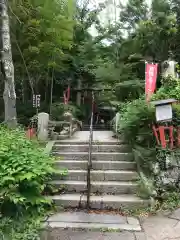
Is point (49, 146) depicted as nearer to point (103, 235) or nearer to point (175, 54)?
point (103, 235)

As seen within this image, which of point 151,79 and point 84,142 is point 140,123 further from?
A: point 151,79

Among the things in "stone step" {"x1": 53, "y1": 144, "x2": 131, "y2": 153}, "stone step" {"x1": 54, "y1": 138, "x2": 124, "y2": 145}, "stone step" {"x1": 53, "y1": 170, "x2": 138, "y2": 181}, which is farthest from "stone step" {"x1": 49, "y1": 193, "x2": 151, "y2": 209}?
"stone step" {"x1": 54, "y1": 138, "x2": 124, "y2": 145}

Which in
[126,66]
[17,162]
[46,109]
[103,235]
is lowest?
[103,235]

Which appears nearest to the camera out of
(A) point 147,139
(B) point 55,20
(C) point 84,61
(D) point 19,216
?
(D) point 19,216

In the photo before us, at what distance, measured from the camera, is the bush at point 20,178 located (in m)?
4.48

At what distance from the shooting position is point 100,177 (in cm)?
606

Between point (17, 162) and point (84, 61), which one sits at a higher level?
point (84, 61)

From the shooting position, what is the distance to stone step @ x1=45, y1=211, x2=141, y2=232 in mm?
4488

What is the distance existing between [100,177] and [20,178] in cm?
201

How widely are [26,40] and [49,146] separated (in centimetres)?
590

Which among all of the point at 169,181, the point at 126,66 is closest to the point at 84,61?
the point at 126,66

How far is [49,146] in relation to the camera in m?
7.00

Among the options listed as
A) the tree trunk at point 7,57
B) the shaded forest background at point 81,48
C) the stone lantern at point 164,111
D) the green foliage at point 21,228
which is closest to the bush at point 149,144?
the stone lantern at point 164,111

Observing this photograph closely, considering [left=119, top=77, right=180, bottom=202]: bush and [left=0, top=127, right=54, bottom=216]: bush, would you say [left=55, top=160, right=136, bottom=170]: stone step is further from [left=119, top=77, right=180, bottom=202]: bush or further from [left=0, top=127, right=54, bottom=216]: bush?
[left=0, top=127, right=54, bottom=216]: bush
